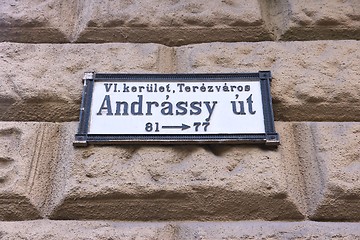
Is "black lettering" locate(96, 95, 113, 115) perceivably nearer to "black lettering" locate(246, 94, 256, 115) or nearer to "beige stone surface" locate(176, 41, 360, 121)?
→ "beige stone surface" locate(176, 41, 360, 121)

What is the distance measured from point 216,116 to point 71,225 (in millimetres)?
372

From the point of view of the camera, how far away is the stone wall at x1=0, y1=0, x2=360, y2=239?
98cm

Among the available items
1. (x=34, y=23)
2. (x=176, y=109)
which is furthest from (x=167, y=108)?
(x=34, y=23)

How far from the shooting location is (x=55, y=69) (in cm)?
118

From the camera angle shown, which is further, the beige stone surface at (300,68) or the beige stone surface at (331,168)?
the beige stone surface at (300,68)

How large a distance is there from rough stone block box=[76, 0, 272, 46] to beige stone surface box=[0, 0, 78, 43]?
4 centimetres

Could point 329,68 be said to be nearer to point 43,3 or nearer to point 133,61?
point 133,61

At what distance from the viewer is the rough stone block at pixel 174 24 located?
1262 millimetres

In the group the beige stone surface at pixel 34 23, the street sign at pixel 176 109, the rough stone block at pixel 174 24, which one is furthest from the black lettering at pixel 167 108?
the beige stone surface at pixel 34 23

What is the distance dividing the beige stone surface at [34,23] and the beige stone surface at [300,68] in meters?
0.31

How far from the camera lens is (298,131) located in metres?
1.10

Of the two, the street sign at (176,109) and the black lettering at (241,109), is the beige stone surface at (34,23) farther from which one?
the black lettering at (241,109)

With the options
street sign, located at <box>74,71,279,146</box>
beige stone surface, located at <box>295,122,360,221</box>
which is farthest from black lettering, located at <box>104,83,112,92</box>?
beige stone surface, located at <box>295,122,360,221</box>

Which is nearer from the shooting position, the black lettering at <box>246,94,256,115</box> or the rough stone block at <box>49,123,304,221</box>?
the rough stone block at <box>49,123,304,221</box>
